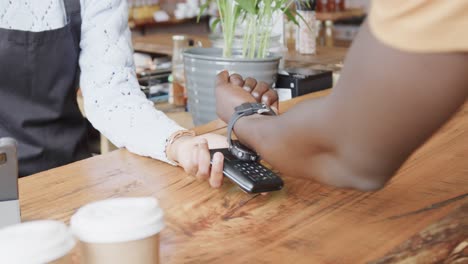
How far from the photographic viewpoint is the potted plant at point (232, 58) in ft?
6.35

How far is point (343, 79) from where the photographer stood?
2.60 ft

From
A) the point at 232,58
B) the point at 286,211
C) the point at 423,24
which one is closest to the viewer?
the point at 423,24

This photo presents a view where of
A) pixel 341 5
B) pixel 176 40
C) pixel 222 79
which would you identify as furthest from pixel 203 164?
pixel 341 5

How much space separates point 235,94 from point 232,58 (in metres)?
0.58

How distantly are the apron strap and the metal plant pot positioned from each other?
0.36 metres

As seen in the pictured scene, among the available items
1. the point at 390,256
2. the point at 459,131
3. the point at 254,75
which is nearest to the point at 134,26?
the point at 254,75

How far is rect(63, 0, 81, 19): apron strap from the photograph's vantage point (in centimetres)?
180

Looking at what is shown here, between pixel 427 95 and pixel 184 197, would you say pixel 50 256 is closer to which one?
pixel 427 95

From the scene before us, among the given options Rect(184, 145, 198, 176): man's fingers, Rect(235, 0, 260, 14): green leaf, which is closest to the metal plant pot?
Rect(235, 0, 260, 14): green leaf

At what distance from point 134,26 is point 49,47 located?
4.59 m

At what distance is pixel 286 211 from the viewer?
3.89ft

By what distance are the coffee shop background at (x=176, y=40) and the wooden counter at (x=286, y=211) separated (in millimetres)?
426

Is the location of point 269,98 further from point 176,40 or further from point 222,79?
point 176,40

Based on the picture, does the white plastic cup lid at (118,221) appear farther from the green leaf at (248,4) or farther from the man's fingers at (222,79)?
the green leaf at (248,4)
